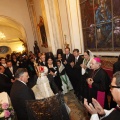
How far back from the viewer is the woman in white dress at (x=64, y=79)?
200 inches

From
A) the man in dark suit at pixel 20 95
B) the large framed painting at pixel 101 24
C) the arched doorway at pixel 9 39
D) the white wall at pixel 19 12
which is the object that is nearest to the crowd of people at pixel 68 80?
the man in dark suit at pixel 20 95

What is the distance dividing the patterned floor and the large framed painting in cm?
231

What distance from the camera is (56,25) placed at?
8164 mm

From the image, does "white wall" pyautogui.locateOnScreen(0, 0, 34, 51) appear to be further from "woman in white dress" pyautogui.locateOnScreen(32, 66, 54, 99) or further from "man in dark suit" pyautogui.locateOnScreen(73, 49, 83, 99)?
"woman in white dress" pyautogui.locateOnScreen(32, 66, 54, 99)

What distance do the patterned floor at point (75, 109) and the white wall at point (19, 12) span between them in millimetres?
9367

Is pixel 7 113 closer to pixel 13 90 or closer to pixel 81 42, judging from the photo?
pixel 13 90

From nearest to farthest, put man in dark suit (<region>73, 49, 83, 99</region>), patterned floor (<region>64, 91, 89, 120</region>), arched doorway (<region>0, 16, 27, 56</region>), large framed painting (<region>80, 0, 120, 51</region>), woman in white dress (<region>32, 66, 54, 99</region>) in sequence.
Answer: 1. woman in white dress (<region>32, 66, 54, 99</region>)
2. patterned floor (<region>64, 91, 89, 120</region>)
3. large framed painting (<region>80, 0, 120, 51</region>)
4. man in dark suit (<region>73, 49, 83, 99</region>)
5. arched doorway (<region>0, 16, 27, 56</region>)

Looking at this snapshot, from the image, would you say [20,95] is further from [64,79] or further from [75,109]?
[64,79]

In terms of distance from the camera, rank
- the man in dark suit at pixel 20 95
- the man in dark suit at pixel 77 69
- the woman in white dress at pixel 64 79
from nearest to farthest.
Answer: the man in dark suit at pixel 20 95, the man in dark suit at pixel 77 69, the woman in white dress at pixel 64 79

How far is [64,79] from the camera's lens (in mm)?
5277

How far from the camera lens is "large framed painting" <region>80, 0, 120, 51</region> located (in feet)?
15.2

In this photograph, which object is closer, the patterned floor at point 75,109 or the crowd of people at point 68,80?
the crowd of people at point 68,80

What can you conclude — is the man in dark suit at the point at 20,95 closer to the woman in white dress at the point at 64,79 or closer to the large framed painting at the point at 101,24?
the woman in white dress at the point at 64,79

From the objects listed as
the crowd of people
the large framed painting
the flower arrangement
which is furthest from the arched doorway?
the flower arrangement
